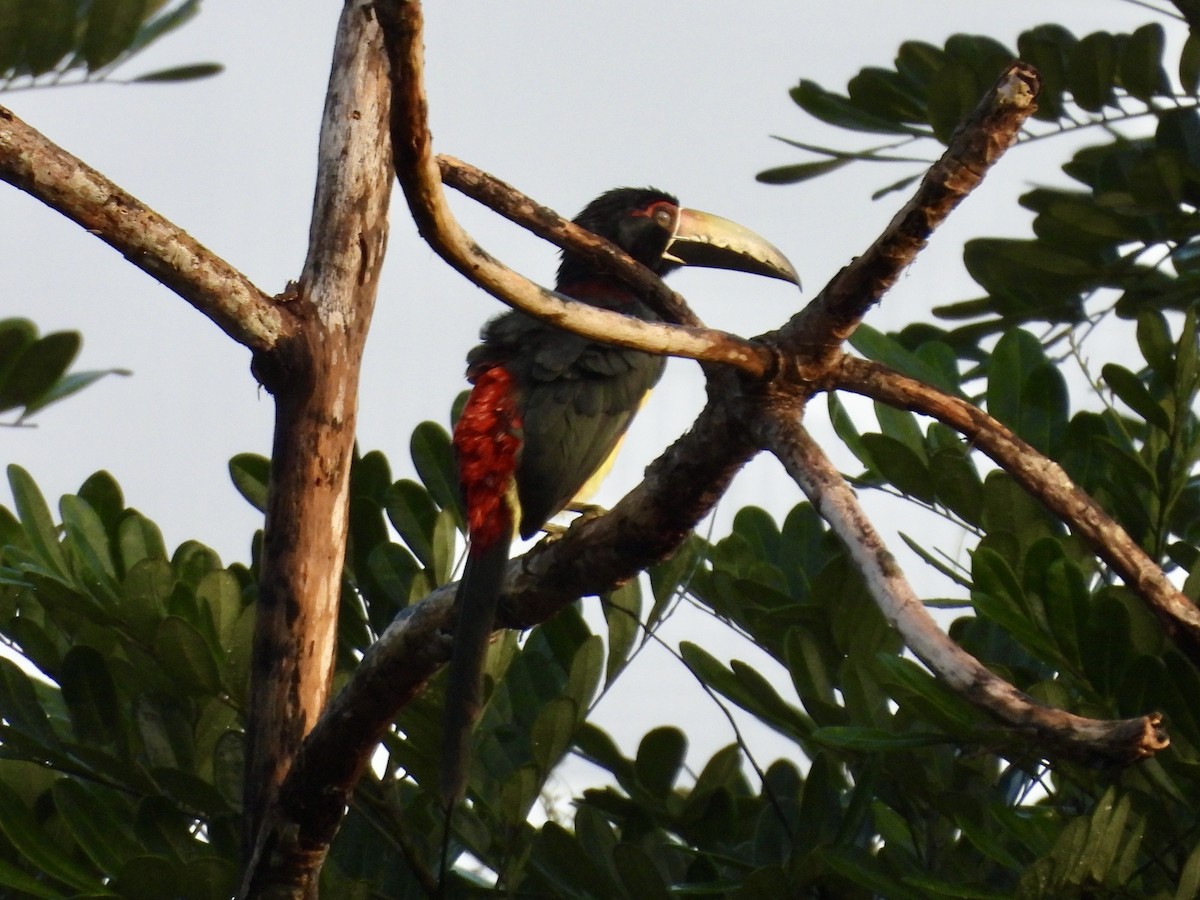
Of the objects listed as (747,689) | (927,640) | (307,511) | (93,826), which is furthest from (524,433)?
(927,640)

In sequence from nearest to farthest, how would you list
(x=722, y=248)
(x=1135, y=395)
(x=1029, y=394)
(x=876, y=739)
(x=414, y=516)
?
(x=876, y=739) < (x=1135, y=395) < (x=1029, y=394) < (x=414, y=516) < (x=722, y=248)

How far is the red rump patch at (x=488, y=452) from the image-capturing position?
12.5ft

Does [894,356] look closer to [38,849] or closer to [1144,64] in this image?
[1144,64]

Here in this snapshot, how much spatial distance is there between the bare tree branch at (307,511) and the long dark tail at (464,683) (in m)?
0.32

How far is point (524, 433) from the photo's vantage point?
404 cm

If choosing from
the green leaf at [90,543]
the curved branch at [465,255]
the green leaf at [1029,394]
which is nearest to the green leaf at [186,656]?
the green leaf at [90,543]

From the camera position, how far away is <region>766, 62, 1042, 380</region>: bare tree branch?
93.5 inches

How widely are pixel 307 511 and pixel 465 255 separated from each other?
1160mm

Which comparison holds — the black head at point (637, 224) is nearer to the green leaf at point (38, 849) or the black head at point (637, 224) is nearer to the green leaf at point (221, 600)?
the green leaf at point (221, 600)

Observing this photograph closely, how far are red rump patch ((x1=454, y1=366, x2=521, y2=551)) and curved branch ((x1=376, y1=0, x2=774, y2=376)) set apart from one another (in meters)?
1.21

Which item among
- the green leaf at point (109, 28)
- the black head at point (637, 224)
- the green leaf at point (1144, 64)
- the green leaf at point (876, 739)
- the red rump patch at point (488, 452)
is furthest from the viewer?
the black head at point (637, 224)

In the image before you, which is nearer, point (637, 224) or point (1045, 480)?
point (1045, 480)

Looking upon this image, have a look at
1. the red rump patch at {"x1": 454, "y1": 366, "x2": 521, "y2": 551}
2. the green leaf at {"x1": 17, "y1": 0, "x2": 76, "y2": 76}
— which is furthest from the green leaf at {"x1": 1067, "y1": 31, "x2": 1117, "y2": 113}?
the green leaf at {"x1": 17, "y1": 0, "x2": 76, "y2": 76}

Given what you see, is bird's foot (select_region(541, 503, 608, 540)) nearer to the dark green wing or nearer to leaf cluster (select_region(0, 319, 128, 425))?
the dark green wing
